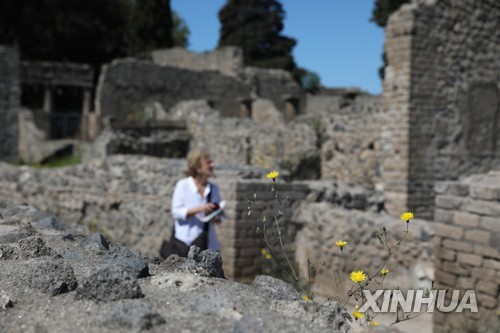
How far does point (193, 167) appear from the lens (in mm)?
5445

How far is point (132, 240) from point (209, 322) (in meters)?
7.04

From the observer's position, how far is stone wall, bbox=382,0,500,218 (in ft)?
34.3

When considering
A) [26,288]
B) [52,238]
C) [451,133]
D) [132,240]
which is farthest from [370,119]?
[26,288]

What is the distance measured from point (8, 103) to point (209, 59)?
10.7 metres

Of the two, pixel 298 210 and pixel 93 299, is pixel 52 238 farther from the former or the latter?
pixel 298 210

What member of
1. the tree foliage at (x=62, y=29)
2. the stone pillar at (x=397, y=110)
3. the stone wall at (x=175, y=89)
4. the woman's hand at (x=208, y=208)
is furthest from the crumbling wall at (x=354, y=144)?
the tree foliage at (x=62, y=29)

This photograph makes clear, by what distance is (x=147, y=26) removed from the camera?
38844 millimetres

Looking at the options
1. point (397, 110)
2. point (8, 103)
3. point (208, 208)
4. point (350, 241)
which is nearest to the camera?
point (208, 208)

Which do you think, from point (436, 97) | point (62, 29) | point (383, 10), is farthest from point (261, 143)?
point (62, 29)

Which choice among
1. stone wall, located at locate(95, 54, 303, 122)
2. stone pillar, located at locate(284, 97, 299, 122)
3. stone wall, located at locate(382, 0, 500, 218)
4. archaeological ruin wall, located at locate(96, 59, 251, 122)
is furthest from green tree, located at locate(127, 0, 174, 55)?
stone wall, located at locate(382, 0, 500, 218)

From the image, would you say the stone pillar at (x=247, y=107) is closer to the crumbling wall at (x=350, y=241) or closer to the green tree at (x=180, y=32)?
the crumbling wall at (x=350, y=241)

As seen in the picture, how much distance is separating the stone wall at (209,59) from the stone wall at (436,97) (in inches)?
690

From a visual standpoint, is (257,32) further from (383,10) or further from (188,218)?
(188,218)

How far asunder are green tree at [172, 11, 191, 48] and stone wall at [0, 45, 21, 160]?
32.0 metres
